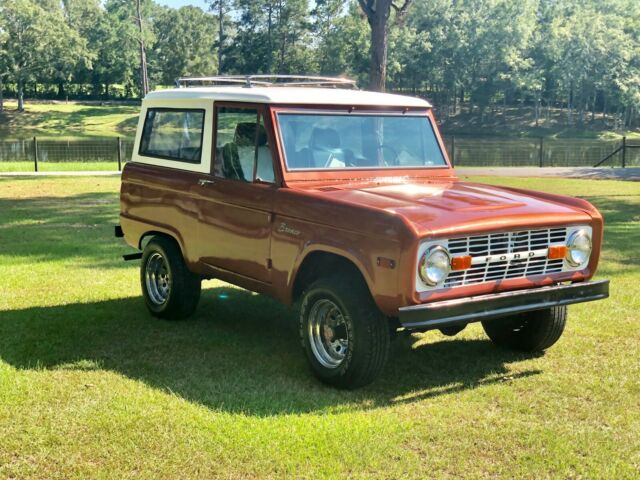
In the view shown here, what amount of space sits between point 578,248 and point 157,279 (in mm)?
3819

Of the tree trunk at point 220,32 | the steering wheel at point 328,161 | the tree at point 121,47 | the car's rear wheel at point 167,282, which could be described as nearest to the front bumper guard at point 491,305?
the steering wheel at point 328,161

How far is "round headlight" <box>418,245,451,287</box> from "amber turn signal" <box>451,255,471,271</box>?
1.4 inches

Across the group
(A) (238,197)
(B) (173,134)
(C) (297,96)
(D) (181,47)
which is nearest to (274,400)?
(A) (238,197)

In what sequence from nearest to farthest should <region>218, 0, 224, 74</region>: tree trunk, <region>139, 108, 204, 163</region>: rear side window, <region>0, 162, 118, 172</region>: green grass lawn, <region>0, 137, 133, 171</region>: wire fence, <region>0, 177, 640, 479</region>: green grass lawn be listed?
<region>0, 177, 640, 479</region>: green grass lawn
<region>139, 108, 204, 163</region>: rear side window
<region>0, 162, 118, 172</region>: green grass lawn
<region>0, 137, 133, 171</region>: wire fence
<region>218, 0, 224, 74</region>: tree trunk

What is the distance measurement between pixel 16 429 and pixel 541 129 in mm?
85086

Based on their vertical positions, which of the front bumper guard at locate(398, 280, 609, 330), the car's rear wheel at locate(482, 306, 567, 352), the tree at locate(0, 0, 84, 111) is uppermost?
the tree at locate(0, 0, 84, 111)

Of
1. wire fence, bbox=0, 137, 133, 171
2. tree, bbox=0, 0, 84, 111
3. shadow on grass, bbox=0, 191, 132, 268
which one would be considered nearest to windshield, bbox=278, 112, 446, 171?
shadow on grass, bbox=0, 191, 132, 268

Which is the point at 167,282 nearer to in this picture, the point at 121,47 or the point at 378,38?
the point at 378,38

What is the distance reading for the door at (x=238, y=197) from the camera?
6207 millimetres

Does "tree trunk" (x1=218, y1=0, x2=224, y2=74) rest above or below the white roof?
above

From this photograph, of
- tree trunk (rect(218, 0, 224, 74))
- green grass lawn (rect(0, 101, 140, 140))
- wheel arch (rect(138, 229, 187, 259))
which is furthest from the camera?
tree trunk (rect(218, 0, 224, 74))

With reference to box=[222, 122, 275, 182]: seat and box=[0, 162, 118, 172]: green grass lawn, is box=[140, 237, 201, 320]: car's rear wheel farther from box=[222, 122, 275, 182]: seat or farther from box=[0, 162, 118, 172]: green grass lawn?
box=[0, 162, 118, 172]: green grass lawn

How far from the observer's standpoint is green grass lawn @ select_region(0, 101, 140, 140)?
70.7m

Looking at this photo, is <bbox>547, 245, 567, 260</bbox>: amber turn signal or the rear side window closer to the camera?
<bbox>547, 245, 567, 260</bbox>: amber turn signal
